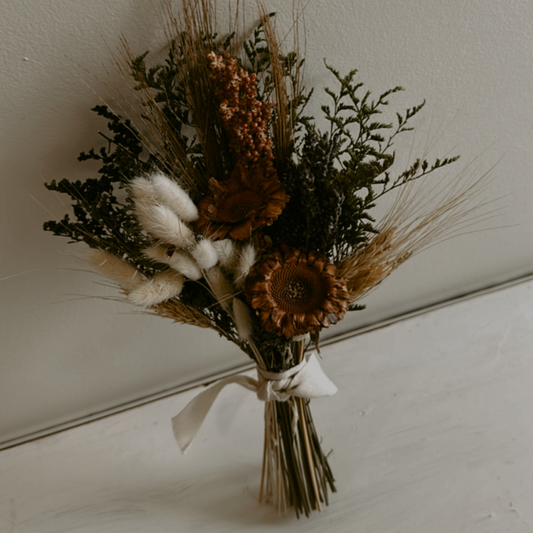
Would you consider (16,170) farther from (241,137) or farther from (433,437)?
(433,437)

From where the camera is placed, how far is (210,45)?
76cm

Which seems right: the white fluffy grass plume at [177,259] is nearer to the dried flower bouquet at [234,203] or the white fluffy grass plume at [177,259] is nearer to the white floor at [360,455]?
the dried flower bouquet at [234,203]

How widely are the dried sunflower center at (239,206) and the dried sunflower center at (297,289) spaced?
0.10m

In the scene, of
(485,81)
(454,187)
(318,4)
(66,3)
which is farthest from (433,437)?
(66,3)

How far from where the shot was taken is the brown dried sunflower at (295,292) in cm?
72

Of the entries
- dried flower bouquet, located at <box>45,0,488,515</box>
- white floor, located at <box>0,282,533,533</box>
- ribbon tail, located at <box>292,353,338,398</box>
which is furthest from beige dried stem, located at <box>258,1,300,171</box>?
white floor, located at <box>0,282,533,533</box>

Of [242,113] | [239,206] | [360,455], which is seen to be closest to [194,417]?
[360,455]

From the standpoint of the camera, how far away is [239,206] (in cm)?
72

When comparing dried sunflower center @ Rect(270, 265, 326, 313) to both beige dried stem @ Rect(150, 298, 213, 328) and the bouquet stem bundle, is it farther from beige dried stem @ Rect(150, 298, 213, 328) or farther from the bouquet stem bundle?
the bouquet stem bundle

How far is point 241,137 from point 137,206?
169 millimetres

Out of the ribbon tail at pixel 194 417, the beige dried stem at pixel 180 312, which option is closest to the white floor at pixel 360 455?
the ribbon tail at pixel 194 417

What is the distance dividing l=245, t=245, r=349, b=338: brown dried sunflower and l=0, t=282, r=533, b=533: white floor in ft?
1.60

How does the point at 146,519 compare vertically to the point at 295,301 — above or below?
below

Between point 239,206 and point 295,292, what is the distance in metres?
0.15
